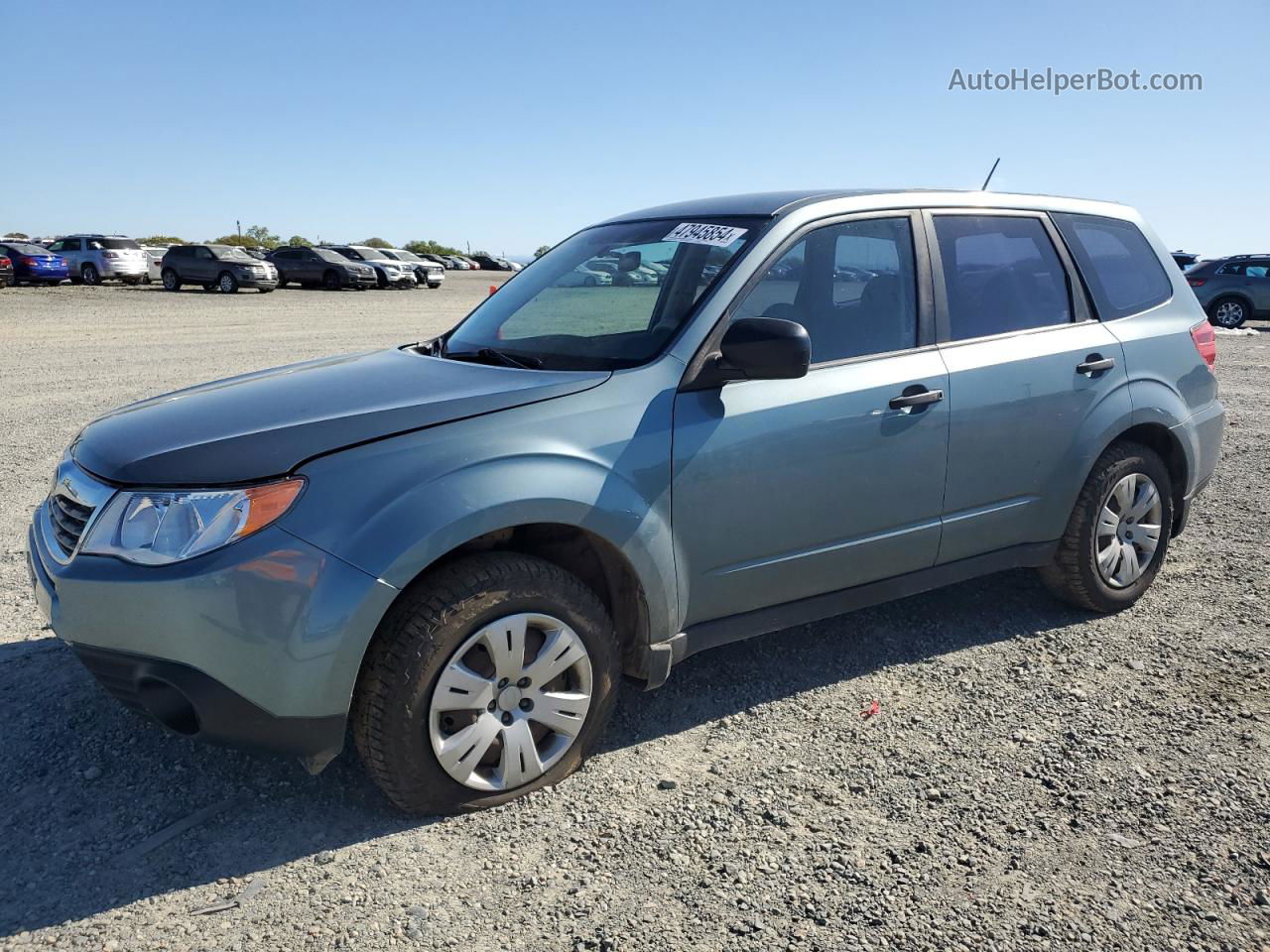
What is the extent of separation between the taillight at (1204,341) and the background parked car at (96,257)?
113ft

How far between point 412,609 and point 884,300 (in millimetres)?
2149

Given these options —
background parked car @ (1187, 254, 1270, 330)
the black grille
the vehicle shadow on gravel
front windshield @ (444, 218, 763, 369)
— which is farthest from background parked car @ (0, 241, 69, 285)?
the black grille

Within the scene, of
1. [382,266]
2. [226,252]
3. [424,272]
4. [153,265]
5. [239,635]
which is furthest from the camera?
[424,272]

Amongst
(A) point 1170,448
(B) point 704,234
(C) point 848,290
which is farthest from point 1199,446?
(B) point 704,234

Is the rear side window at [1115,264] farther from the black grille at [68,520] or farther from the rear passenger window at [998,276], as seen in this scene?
the black grille at [68,520]

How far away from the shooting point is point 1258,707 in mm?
3783

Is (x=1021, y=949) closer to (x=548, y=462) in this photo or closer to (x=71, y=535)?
(x=548, y=462)

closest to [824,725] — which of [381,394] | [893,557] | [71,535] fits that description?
[893,557]

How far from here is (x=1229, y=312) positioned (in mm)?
21812

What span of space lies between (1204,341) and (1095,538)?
48.1 inches

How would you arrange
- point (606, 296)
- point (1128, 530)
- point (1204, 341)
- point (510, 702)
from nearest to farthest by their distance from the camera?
point (510, 702) < point (606, 296) < point (1128, 530) < point (1204, 341)

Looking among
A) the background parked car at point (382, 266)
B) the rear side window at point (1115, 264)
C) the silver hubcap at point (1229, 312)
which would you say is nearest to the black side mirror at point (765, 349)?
the rear side window at point (1115, 264)

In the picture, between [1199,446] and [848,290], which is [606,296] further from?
[1199,446]

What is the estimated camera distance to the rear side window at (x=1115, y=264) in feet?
15.0
